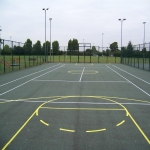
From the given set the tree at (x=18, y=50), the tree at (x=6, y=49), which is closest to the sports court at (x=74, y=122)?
the tree at (x=6, y=49)

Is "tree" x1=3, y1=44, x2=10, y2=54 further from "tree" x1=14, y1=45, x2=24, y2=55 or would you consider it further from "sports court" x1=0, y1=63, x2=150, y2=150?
"sports court" x1=0, y1=63, x2=150, y2=150

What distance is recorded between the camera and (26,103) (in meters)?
10.2

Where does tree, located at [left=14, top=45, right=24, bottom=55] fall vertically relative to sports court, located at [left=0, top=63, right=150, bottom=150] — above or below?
above

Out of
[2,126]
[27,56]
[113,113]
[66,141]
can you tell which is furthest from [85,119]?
[27,56]

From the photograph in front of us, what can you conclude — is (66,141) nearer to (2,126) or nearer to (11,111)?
(2,126)

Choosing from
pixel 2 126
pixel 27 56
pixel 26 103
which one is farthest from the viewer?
pixel 27 56

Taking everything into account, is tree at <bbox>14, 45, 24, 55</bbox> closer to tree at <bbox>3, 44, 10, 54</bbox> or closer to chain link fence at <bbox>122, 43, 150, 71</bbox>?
tree at <bbox>3, 44, 10, 54</bbox>

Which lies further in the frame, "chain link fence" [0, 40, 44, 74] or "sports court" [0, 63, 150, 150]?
"chain link fence" [0, 40, 44, 74]

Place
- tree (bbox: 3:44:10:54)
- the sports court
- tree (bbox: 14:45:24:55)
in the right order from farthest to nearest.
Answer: tree (bbox: 14:45:24:55), tree (bbox: 3:44:10:54), the sports court

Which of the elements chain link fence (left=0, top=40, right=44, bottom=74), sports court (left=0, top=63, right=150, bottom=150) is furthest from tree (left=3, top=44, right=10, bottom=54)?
sports court (left=0, top=63, right=150, bottom=150)

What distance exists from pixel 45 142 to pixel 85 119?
2265 mm

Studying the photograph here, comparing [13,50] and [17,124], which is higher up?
[13,50]

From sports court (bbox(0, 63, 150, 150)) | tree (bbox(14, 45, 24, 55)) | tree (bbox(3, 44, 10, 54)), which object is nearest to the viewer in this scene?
sports court (bbox(0, 63, 150, 150))

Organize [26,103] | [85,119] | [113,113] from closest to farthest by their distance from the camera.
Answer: [85,119] → [113,113] → [26,103]
